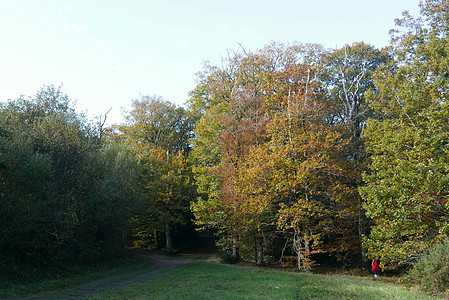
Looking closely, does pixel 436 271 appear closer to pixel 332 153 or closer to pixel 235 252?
pixel 332 153

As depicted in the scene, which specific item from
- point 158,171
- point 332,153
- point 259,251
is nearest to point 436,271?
point 332,153

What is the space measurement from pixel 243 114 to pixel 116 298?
22.3 metres

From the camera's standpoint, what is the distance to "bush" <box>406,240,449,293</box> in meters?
13.8

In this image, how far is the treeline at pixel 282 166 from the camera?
1772 cm

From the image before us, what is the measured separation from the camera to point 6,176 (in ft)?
51.5

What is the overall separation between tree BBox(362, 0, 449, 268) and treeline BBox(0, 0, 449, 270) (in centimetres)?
9

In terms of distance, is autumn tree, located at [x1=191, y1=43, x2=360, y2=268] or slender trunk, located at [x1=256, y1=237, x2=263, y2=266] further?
slender trunk, located at [x1=256, y1=237, x2=263, y2=266]

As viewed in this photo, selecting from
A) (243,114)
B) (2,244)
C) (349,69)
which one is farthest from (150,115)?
(2,244)

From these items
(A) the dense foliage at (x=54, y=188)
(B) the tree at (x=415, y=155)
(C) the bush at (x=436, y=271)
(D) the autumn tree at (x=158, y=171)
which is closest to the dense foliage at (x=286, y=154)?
(B) the tree at (x=415, y=155)

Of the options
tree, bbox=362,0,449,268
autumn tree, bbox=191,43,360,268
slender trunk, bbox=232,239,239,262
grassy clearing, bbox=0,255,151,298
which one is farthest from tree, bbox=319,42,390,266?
grassy clearing, bbox=0,255,151,298

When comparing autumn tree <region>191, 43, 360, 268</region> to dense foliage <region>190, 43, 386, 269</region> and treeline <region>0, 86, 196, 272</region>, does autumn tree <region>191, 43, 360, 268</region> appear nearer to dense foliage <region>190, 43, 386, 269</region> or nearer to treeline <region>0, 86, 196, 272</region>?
dense foliage <region>190, 43, 386, 269</region>

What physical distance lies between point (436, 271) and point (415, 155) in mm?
6898

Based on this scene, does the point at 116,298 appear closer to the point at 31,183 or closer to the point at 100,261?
the point at 31,183

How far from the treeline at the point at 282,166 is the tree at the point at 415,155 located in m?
0.09
